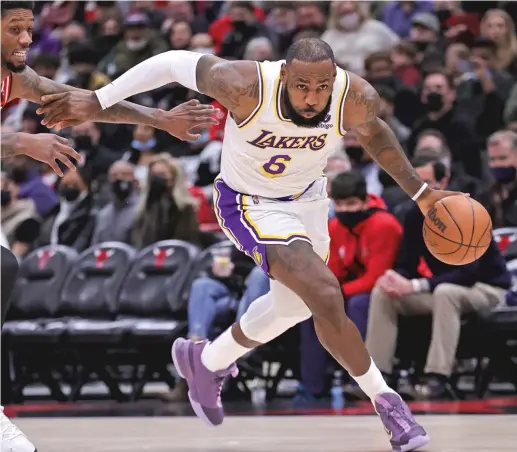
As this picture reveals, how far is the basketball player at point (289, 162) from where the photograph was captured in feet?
15.7

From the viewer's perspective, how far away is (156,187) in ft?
30.5

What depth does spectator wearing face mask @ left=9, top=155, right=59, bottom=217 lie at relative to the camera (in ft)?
34.3

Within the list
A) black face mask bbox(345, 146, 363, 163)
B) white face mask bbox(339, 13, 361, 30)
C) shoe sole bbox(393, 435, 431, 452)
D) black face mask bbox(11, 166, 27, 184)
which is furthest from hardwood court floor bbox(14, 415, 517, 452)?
white face mask bbox(339, 13, 361, 30)

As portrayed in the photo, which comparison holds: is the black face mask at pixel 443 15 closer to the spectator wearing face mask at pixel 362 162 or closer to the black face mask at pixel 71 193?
the spectator wearing face mask at pixel 362 162

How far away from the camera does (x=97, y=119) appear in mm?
5102

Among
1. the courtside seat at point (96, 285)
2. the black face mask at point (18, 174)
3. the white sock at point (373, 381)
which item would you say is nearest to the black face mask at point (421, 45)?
the courtside seat at point (96, 285)

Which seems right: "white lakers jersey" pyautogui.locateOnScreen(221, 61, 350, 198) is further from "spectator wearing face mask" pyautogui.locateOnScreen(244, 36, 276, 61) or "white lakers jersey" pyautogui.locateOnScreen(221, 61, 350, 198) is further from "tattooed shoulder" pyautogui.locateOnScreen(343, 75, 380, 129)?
"spectator wearing face mask" pyautogui.locateOnScreen(244, 36, 276, 61)

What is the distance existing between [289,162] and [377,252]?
9.86 ft

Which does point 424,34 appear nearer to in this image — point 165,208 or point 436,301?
point 165,208

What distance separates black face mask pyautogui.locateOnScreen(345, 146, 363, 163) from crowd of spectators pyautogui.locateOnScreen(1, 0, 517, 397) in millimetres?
11

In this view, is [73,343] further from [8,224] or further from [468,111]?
[468,111]

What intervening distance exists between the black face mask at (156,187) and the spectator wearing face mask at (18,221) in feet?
3.77

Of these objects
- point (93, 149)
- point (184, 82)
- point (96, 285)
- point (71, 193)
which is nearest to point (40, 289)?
point (96, 285)

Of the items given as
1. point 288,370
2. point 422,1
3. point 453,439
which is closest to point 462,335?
point 288,370
